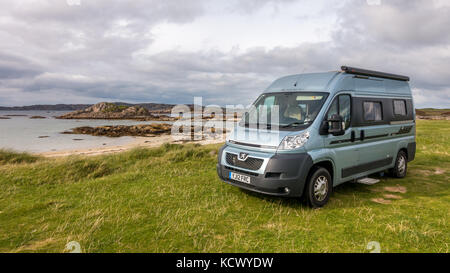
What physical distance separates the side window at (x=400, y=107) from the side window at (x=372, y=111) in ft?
3.28

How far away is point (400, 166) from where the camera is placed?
777 cm

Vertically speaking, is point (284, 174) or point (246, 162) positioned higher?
point (246, 162)

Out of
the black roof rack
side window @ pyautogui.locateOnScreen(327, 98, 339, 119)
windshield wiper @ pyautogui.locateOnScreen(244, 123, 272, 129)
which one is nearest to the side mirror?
side window @ pyautogui.locateOnScreen(327, 98, 339, 119)

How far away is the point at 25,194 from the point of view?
251 inches

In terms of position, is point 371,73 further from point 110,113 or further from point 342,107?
point 110,113

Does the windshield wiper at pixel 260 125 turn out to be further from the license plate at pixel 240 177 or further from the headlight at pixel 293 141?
the license plate at pixel 240 177

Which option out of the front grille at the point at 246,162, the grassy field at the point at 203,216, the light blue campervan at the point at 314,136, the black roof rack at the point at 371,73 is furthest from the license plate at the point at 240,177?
the black roof rack at the point at 371,73

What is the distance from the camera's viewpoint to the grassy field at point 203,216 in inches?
149

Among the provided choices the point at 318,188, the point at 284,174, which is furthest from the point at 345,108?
the point at 284,174

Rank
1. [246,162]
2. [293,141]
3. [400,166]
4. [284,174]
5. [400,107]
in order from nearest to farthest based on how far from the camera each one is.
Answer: [284,174]
[293,141]
[246,162]
[400,107]
[400,166]

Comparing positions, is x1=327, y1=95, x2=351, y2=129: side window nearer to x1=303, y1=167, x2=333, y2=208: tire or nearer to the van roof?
the van roof

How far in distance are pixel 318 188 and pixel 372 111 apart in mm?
2868
